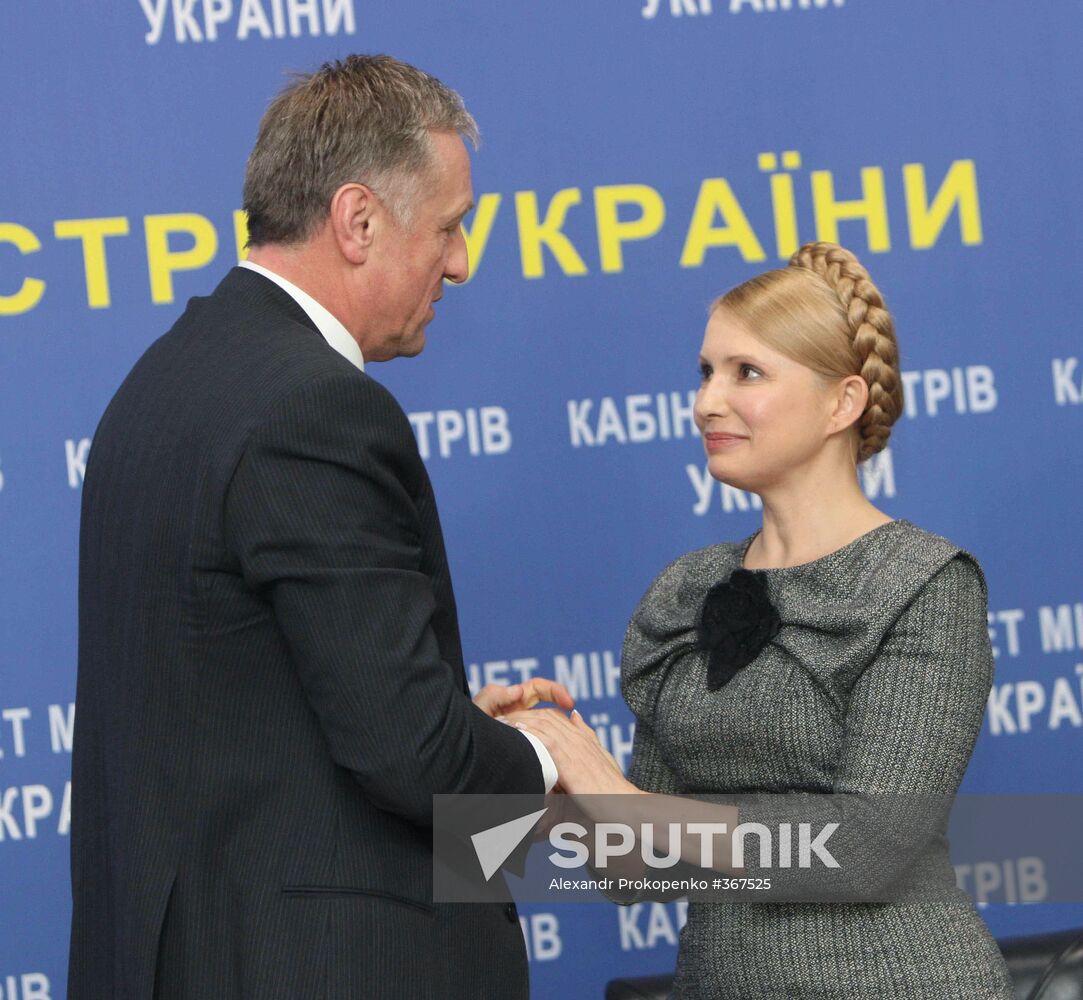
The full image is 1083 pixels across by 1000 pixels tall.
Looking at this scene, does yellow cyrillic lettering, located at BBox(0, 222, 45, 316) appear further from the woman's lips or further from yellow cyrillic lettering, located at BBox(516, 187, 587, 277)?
the woman's lips

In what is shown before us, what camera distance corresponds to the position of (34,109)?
285 cm

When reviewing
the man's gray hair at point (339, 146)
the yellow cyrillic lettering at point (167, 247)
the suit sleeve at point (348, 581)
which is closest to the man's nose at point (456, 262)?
the man's gray hair at point (339, 146)

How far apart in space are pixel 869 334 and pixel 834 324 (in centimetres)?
5

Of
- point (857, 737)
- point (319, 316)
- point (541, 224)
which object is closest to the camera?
point (319, 316)

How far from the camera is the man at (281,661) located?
1.51m

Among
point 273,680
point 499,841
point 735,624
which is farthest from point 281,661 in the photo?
point 735,624

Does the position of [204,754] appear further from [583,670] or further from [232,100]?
[232,100]

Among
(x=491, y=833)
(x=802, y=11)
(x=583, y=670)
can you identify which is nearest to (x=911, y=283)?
(x=802, y=11)

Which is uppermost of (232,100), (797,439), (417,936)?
(232,100)

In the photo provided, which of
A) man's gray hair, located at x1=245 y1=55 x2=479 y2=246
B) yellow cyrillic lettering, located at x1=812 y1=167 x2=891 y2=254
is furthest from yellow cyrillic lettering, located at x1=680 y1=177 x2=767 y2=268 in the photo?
man's gray hair, located at x1=245 y1=55 x2=479 y2=246

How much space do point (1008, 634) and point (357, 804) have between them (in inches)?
74.2

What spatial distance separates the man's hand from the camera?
217 centimetres

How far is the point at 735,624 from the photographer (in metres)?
2.02

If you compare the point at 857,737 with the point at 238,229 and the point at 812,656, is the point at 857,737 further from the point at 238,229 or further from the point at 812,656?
the point at 238,229
